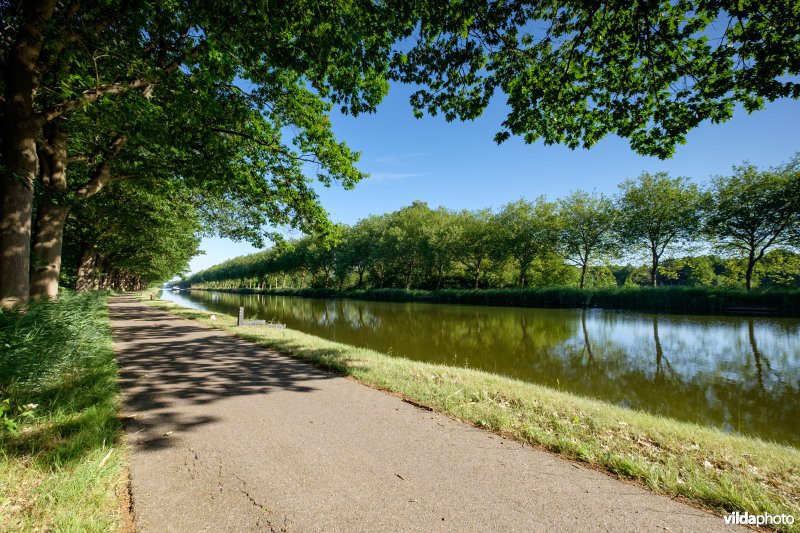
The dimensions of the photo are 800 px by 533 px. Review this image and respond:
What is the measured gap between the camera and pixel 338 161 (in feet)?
34.9

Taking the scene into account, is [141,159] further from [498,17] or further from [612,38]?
[612,38]

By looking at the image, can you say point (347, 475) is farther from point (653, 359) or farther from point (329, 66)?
point (653, 359)

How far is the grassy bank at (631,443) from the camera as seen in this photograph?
3105 mm

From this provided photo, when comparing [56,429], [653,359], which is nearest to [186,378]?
[56,429]

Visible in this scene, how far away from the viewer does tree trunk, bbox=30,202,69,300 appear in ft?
27.6

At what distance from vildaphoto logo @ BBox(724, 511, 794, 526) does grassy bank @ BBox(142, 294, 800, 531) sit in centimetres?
5

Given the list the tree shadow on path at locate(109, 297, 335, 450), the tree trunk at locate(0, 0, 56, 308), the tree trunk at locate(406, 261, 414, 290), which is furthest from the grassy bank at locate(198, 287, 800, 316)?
the tree trunk at locate(0, 0, 56, 308)

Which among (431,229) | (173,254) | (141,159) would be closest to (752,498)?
(141,159)

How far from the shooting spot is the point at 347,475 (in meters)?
3.21

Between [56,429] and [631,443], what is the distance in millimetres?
6755

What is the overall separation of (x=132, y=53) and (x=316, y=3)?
4204mm

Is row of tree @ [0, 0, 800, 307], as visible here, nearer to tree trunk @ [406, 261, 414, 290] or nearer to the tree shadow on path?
the tree shadow on path

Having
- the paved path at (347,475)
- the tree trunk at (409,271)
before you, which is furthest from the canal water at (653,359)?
the tree trunk at (409,271)

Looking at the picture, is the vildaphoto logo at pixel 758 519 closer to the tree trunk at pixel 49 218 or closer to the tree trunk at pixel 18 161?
the tree trunk at pixel 18 161
